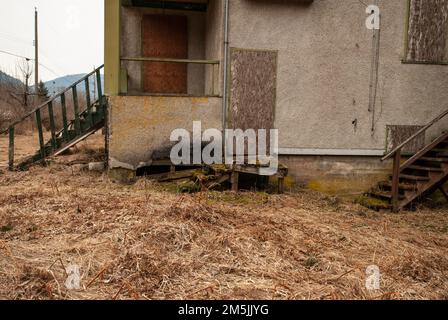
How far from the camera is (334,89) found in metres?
8.20

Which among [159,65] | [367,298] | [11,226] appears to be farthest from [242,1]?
[367,298]

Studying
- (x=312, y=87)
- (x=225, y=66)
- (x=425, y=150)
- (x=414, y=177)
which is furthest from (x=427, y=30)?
(x=225, y=66)

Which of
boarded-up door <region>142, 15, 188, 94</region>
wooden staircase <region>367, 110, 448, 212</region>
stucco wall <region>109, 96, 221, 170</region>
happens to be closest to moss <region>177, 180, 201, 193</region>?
stucco wall <region>109, 96, 221, 170</region>

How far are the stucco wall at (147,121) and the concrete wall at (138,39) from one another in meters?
2.15

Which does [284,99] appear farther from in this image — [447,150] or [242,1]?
[447,150]

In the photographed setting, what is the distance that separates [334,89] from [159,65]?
433cm

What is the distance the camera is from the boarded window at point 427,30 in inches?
324

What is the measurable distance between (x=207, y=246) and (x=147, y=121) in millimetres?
3917

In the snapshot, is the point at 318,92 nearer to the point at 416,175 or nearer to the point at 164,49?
the point at 416,175

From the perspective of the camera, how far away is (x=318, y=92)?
8164 millimetres

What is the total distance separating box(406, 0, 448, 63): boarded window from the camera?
8.23 meters

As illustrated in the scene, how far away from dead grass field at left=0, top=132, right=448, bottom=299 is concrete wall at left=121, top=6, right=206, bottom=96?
3.74 m

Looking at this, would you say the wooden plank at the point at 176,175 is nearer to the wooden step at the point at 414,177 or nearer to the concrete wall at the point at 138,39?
the concrete wall at the point at 138,39
